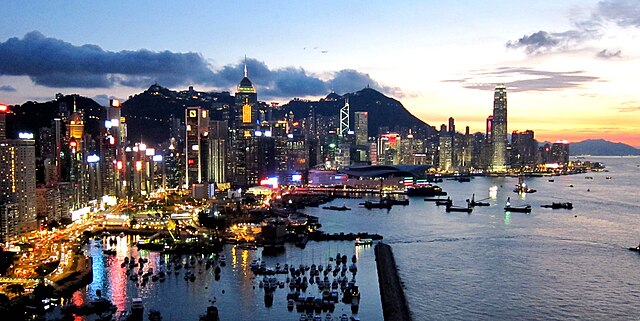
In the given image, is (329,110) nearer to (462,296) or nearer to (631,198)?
(631,198)

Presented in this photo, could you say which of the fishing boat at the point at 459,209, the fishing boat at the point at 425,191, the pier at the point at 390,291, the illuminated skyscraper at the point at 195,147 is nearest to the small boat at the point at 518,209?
the fishing boat at the point at 459,209

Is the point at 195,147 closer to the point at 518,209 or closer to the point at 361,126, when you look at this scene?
the point at 518,209

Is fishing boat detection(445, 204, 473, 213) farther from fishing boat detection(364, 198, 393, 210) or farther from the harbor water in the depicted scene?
the harbor water

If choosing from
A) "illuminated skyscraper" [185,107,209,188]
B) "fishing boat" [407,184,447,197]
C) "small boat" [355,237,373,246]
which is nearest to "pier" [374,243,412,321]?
"small boat" [355,237,373,246]

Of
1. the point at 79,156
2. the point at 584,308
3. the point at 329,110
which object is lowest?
the point at 584,308

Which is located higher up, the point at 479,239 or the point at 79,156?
the point at 79,156

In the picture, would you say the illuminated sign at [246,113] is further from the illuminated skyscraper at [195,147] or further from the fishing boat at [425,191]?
the fishing boat at [425,191]

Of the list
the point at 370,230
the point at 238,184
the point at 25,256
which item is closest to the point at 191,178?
the point at 238,184
